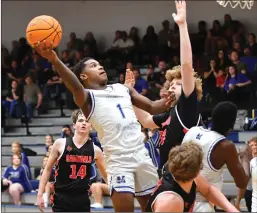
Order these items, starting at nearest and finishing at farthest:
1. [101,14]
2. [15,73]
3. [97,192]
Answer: [97,192] < [15,73] < [101,14]

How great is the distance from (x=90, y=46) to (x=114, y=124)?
1271cm

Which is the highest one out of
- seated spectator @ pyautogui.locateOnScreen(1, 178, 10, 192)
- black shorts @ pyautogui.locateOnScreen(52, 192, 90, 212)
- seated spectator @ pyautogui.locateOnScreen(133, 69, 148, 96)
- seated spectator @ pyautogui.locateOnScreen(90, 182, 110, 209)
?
seated spectator @ pyautogui.locateOnScreen(133, 69, 148, 96)

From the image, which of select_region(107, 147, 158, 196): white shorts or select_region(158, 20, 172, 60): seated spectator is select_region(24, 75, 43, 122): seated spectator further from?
select_region(107, 147, 158, 196): white shorts

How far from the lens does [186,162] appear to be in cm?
421

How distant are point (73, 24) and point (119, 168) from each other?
1459cm

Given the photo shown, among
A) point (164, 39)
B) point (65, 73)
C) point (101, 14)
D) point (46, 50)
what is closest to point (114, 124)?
point (65, 73)

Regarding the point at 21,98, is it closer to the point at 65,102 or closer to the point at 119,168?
the point at 65,102

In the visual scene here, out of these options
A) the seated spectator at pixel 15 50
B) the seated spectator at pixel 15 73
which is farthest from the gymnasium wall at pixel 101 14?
the seated spectator at pixel 15 73

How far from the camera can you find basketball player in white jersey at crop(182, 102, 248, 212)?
15.0 ft

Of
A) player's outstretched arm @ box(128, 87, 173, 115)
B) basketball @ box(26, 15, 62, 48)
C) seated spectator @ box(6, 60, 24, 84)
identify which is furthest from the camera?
seated spectator @ box(6, 60, 24, 84)

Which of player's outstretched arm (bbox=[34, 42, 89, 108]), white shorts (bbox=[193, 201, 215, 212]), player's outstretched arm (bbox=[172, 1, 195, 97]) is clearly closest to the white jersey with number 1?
player's outstretched arm (bbox=[34, 42, 89, 108])

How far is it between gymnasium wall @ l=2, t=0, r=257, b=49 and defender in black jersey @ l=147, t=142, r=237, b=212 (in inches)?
500

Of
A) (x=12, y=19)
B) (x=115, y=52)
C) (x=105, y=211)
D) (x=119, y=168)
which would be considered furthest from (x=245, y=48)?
(x=119, y=168)

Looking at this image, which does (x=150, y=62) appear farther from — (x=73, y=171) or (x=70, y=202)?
(x=70, y=202)
